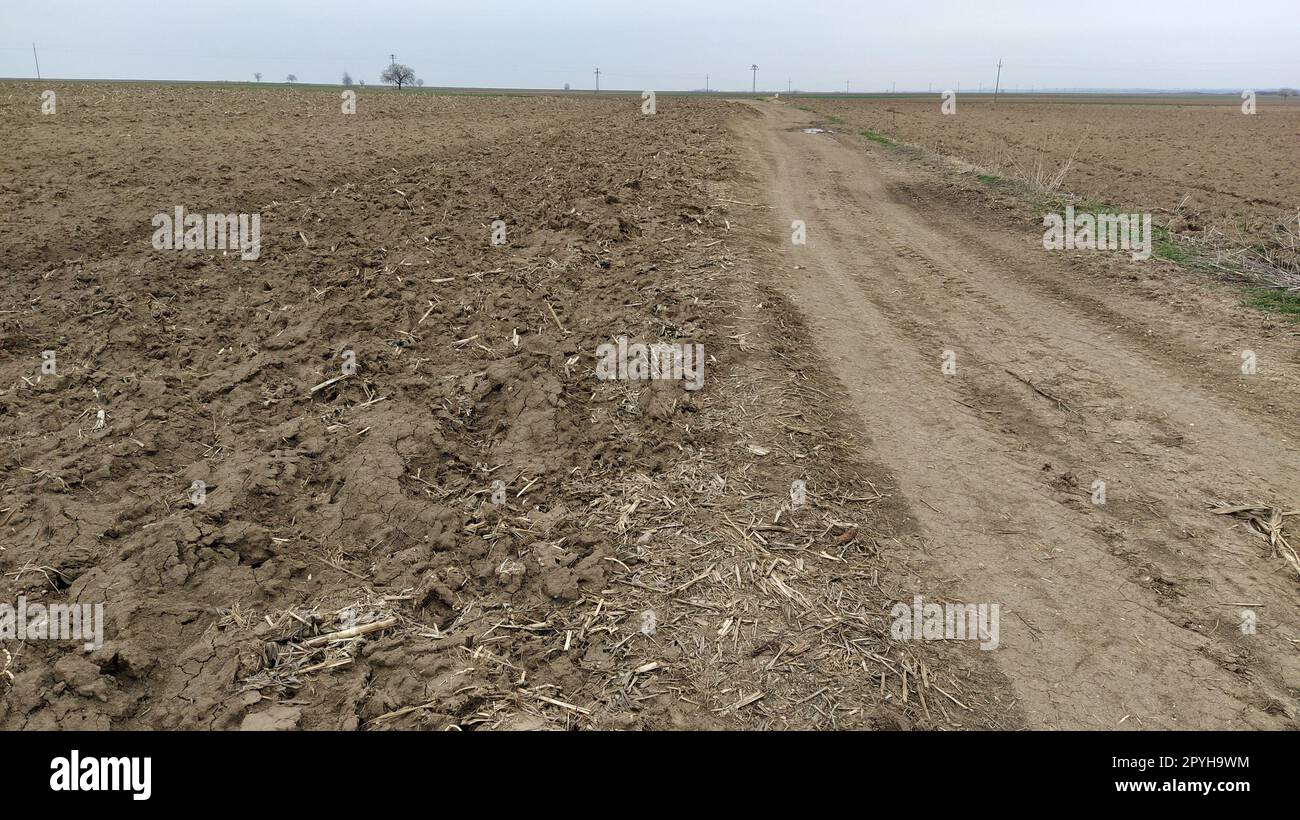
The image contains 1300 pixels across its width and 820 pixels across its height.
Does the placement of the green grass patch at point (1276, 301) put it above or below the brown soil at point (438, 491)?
above

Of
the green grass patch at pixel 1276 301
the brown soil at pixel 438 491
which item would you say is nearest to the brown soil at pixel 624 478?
the brown soil at pixel 438 491

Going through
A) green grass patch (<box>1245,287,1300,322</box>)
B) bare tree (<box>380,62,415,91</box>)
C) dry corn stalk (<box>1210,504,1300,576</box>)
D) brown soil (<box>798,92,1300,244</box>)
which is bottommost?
dry corn stalk (<box>1210,504,1300,576</box>)

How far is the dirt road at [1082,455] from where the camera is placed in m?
3.48

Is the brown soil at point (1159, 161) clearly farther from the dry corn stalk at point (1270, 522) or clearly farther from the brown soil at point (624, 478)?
the dry corn stalk at point (1270, 522)

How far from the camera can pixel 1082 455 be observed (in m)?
5.21

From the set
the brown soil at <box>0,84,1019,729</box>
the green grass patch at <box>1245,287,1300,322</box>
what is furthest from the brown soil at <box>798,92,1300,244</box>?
the brown soil at <box>0,84,1019,729</box>

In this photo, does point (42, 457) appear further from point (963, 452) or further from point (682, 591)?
point (963, 452)

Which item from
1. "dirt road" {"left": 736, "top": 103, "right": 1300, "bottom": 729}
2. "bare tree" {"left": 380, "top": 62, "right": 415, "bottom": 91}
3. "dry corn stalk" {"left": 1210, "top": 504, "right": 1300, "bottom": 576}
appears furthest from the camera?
"bare tree" {"left": 380, "top": 62, "right": 415, "bottom": 91}

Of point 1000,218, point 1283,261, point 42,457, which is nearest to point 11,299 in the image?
point 42,457

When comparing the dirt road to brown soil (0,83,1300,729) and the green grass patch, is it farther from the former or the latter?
the green grass patch

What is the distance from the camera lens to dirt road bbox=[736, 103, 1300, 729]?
137 inches

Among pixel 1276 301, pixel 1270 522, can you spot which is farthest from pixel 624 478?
pixel 1276 301

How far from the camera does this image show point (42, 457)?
519 centimetres

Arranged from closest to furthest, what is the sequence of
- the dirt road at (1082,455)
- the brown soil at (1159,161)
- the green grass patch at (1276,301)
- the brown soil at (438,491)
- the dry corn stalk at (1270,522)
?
the brown soil at (438,491), the dirt road at (1082,455), the dry corn stalk at (1270,522), the green grass patch at (1276,301), the brown soil at (1159,161)
